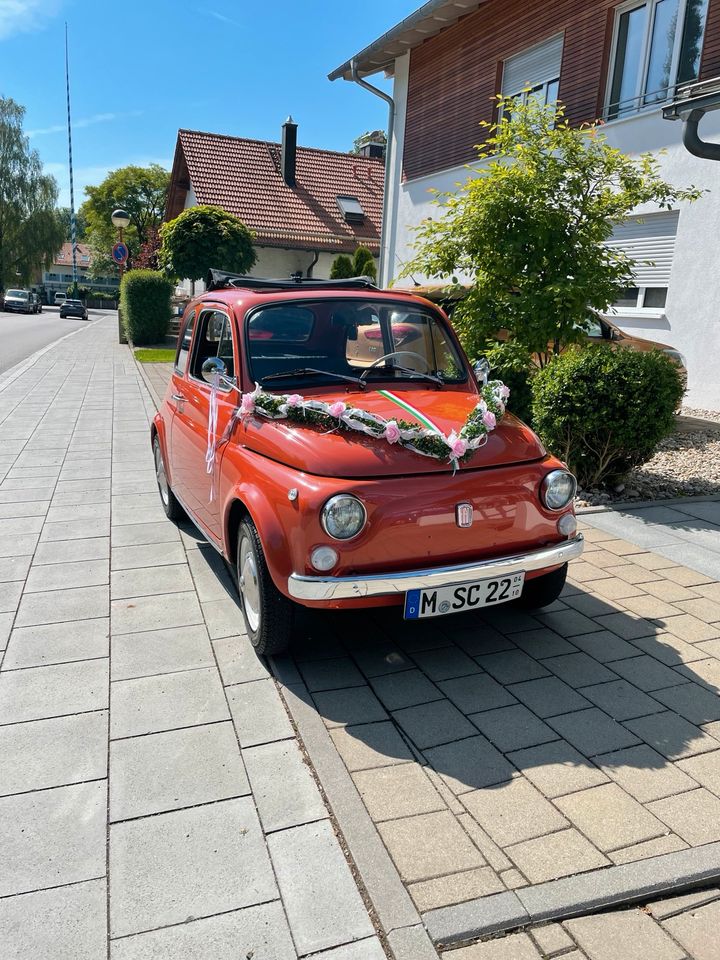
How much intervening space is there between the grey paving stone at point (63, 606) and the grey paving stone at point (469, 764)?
2267 millimetres

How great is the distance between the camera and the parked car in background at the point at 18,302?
5266 centimetres

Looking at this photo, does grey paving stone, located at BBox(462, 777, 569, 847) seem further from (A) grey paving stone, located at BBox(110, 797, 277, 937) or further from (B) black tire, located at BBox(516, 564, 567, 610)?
(B) black tire, located at BBox(516, 564, 567, 610)

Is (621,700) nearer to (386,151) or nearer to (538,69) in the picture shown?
(538,69)

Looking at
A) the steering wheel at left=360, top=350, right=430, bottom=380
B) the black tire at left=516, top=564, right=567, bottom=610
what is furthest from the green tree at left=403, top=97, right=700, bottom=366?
the black tire at left=516, top=564, right=567, bottom=610

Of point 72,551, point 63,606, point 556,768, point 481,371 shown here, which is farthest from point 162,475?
point 556,768

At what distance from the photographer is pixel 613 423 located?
6.21 m

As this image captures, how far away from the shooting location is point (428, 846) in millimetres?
2547

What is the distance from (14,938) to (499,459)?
2.73m

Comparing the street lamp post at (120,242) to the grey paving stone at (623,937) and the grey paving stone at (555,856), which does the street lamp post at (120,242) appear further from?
the grey paving stone at (623,937)

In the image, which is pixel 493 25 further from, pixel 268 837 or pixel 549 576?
pixel 268 837

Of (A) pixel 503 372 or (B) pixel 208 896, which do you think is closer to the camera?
(B) pixel 208 896

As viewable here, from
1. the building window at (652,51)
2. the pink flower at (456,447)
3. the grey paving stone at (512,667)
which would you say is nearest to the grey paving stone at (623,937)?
the grey paving stone at (512,667)

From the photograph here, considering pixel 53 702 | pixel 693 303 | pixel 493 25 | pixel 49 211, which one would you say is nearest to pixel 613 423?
pixel 53 702

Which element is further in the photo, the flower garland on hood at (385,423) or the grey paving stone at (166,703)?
the flower garland on hood at (385,423)
